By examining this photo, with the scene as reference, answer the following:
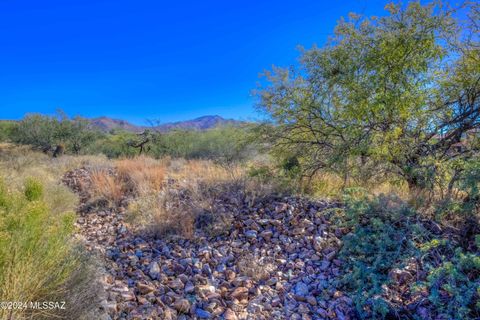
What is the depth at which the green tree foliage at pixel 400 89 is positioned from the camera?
464 centimetres

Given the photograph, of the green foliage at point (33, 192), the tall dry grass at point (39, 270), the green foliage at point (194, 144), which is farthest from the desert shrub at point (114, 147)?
the tall dry grass at point (39, 270)

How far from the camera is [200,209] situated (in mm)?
4723

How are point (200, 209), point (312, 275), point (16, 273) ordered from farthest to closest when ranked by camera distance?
1. point (200, 209)
2. point (312, 275)
3. point (16, 273)

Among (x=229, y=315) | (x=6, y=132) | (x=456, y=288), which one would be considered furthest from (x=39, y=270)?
(x=6, y=132)

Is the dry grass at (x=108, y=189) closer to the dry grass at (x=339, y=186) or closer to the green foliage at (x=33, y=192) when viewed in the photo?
the green foliage at (x=33, y=192)

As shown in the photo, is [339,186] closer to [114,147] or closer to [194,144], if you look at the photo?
[194,144]

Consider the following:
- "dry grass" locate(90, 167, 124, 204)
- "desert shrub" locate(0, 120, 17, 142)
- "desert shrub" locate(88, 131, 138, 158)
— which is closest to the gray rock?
"dry grass" locate(90, 167, 124, 204)

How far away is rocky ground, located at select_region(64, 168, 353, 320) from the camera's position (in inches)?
111

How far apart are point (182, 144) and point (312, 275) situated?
17.8 metres

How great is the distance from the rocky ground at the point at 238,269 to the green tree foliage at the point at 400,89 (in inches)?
53.7

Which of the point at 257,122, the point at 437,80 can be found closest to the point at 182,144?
the point at 257,122

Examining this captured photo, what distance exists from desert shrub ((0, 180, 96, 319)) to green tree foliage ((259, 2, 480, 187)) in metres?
3.97

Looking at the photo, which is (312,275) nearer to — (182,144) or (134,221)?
(134,221)

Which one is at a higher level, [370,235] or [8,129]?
[8,129]
